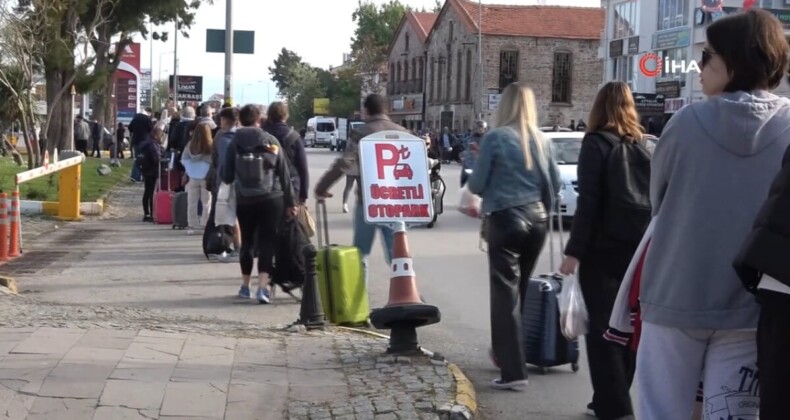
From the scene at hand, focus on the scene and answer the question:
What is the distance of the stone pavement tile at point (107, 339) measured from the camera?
289 inches

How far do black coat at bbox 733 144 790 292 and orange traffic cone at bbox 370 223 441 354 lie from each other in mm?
4023

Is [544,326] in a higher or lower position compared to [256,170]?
lower

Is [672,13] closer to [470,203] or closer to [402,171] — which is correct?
[402,171]

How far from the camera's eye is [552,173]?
23.1ft

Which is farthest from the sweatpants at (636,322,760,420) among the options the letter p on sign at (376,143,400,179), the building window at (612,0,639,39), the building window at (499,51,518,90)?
the building window at (499,51,518,90)

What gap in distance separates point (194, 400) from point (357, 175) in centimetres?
355

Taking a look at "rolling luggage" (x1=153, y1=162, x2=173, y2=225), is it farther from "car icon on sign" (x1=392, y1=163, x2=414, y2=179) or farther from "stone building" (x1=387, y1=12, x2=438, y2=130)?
"stone building" (x1=387, y1=12, x2=438, y2=130)

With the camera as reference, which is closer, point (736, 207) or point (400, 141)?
point (736, 207)

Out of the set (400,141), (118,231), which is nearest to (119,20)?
(118,231)

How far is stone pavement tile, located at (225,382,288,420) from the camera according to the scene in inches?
237

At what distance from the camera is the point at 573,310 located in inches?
224

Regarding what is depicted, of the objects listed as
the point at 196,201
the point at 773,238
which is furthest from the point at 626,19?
the point at 773,238

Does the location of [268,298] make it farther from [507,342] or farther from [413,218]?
[507,342]

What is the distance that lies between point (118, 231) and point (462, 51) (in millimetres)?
60546
